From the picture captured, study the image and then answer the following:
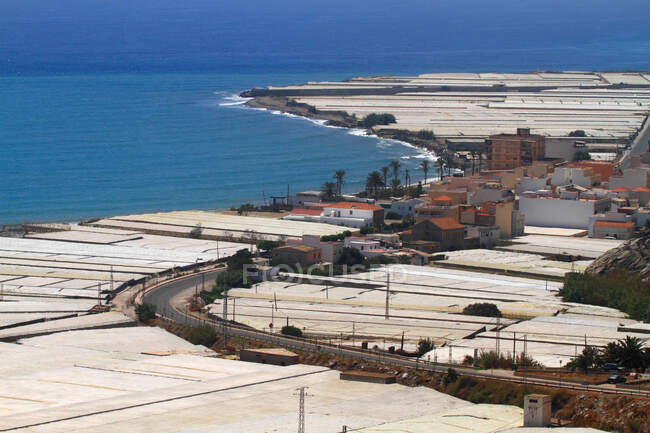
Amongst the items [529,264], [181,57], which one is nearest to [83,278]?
[529,264]

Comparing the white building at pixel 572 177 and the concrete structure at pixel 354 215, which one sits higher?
the white building at pixel 572 177

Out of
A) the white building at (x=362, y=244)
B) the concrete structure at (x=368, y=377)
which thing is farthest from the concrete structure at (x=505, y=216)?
the concrete structure at (x=368, y=377)

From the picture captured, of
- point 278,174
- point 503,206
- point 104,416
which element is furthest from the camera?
point 278,174

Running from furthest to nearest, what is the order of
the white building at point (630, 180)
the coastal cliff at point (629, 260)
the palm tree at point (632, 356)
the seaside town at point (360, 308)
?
the white building at point (630, 180) → the coastal cliff at point (629, 260) → the palm tree at point (632, 356) → the seaside town at point (360, 308)

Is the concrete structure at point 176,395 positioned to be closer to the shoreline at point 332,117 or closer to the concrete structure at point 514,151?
the concrete structure at point 514,151

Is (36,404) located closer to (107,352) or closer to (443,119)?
(107,352)

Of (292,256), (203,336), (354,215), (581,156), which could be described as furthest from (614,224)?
(203,336)
